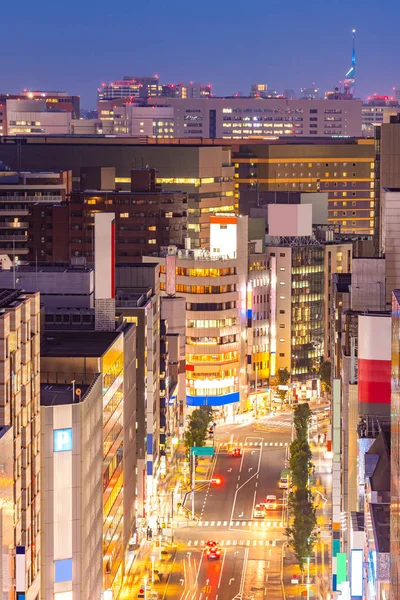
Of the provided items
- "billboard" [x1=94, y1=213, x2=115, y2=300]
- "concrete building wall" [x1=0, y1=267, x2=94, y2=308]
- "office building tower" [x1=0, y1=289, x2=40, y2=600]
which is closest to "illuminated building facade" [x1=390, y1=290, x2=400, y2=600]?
"office building tower" [x1=0, y1=289, x2=40, y2=600]

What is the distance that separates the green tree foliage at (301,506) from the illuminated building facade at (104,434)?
9352 millimetres

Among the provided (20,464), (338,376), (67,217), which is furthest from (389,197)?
(67,217)

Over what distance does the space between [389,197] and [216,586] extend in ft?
76.5

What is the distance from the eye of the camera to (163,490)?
11456 cm

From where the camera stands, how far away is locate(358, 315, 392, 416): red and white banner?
249 ft

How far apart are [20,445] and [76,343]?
65.8 ft

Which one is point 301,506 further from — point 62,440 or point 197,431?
point 62,440

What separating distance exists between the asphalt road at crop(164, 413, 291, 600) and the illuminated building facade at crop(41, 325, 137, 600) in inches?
158

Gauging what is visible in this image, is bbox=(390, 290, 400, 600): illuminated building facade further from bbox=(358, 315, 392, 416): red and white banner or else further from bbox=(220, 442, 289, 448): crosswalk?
bbox=(220, 442, 289, 448): crosswalk

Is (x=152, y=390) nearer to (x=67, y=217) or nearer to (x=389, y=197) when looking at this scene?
(x=389, y=197)

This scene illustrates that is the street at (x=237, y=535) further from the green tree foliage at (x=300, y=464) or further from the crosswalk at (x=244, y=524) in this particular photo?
the green tree foliage at (x=300, y=464)

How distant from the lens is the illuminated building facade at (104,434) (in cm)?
7344

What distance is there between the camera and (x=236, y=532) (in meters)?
105

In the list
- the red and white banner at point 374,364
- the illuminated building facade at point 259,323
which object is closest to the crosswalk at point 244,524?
the red and white banner at point 374,364
